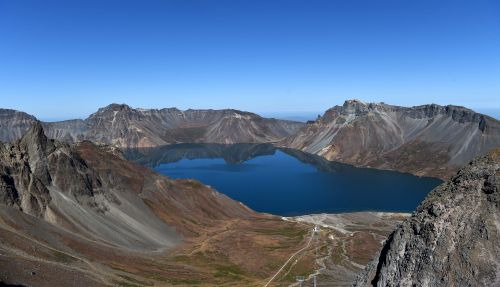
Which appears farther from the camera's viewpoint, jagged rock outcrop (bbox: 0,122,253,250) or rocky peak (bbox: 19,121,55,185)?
rocky peak (bbox: 19,121,55,185)

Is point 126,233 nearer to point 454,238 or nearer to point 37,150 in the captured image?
point 37,150

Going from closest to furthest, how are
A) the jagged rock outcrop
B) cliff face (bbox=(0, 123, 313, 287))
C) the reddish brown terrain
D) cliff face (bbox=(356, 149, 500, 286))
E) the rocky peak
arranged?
cliff face (bbox=(356, 149, 500, 286)) < cliff face (bbox=(0, 123, 313, 287)) < the reddish brown terrain < the jagged rock outcrop < the rocky peak

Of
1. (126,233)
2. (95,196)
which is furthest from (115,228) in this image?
(95,196)

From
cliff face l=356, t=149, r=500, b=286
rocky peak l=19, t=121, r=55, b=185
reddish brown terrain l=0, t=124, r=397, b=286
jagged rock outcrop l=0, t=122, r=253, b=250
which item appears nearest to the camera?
cliff face l=356, t=149, r=500, b=286

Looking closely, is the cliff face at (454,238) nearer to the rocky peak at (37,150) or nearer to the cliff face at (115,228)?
the cliff face at (115,228)

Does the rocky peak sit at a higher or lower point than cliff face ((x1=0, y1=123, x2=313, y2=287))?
higher

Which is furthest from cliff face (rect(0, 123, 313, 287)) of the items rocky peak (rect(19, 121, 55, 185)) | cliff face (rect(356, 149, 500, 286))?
cliff face (rect(356, 149, 500, 286))

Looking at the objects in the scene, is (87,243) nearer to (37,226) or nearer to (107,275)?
(37,226)

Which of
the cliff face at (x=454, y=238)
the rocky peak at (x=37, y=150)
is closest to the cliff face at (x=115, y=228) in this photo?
the rocky peak at (x=37, y=150)

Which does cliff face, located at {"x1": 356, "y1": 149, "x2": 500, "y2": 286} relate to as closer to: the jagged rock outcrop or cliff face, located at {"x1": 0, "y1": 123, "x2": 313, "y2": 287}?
cliff face, located at {"x1": 0, "y1": 123, "x2": 313, "y2": 287}
